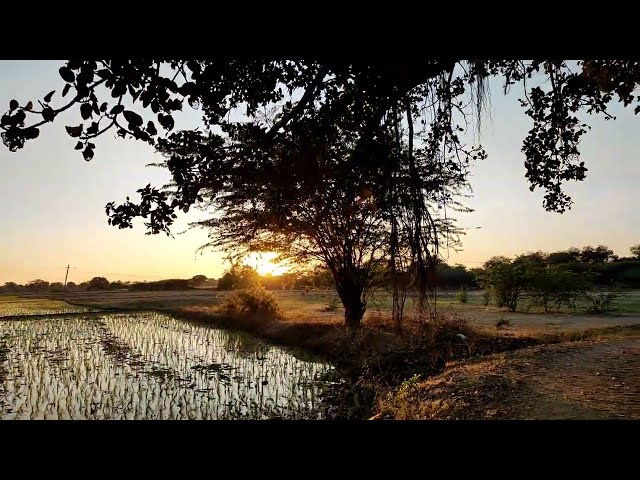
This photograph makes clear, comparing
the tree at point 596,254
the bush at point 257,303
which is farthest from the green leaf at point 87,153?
the tree at point 596,254

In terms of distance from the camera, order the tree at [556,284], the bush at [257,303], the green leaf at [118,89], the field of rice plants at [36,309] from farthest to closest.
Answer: the field of rice plants at [36,309] → the tree at [556,284] → the bush at [257,303] → the green leaf at [118,89]

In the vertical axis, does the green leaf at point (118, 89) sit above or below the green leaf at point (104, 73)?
below

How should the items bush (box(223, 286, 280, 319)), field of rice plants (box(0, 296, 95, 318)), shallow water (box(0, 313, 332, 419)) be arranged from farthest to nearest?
field of rice plants (box(0, 296, 95, 318))
bush (box(223, 286, 280, 319))
shallow water (box(0, 313, 332, 419))

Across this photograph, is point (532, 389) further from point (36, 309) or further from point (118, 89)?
point (36, 309)

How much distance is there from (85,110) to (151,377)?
8.64 metres

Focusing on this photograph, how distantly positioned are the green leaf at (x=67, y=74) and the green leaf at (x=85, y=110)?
0.49 feet

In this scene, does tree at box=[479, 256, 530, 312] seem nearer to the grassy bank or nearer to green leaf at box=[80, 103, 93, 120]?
the grassy bank

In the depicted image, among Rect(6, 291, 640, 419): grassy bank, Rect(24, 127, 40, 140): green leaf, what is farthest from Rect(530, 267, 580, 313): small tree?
Rect(24, 127, 40, 140): green leaf

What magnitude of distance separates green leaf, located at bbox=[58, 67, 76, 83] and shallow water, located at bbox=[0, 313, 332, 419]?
230 inches

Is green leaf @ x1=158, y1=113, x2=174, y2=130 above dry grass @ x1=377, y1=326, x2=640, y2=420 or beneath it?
above

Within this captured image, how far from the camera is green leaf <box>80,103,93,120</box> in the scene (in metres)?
2.03

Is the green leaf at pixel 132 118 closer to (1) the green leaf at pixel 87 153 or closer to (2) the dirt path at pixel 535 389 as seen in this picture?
(1) the green leaf at pixel 87 153

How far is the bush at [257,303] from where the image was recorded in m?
19.7
